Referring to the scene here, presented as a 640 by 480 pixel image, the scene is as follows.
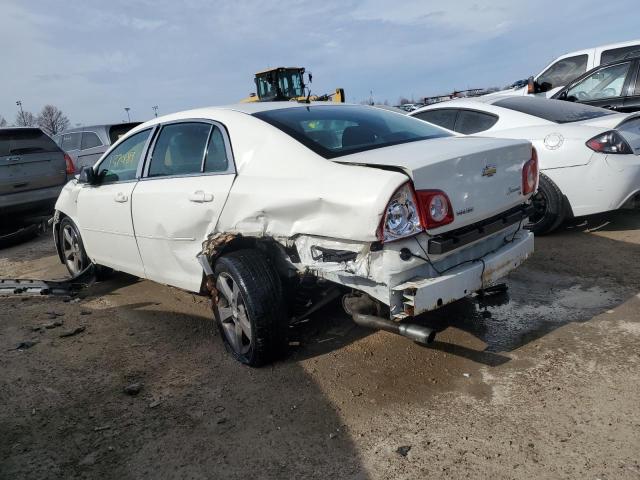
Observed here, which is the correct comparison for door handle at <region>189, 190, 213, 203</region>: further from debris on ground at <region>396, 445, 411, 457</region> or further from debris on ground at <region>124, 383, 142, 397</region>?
debris on ground at <region>396, 445, 411, 457</region>

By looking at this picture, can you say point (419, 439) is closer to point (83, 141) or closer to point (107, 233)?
point (107, 233)

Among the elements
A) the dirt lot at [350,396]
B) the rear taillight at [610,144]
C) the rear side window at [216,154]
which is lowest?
the dirt lot at [350,396]

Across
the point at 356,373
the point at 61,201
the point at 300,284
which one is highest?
the point at 61,201

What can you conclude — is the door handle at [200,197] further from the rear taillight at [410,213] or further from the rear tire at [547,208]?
the rear tire at [547,208]

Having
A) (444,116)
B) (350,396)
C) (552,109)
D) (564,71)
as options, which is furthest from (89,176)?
(564,71)

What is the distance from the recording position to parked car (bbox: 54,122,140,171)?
36.3ft

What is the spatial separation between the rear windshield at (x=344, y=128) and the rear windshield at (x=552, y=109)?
244 cm

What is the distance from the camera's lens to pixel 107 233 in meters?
4.52

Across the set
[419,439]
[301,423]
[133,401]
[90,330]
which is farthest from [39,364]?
[419,439]

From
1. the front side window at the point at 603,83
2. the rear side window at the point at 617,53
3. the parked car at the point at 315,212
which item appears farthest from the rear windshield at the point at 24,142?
the rear side window at the point at 617,53

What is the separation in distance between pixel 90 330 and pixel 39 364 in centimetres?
60

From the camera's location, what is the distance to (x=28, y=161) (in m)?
7.54

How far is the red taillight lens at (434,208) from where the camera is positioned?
2576 mm

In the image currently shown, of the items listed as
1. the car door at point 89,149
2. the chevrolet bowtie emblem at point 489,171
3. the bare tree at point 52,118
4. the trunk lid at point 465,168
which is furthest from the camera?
the bare tree at point 52,118
